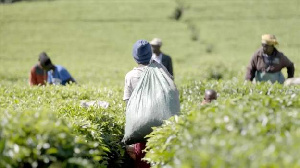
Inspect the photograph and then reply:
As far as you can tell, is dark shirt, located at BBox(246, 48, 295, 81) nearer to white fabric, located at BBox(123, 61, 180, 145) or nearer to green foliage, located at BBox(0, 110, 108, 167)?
white fabric, located at BBox(123, 61, 180, 145)

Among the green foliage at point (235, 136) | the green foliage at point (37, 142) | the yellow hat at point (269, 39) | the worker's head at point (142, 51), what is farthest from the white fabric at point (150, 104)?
the yellow hat at point (269, 39)

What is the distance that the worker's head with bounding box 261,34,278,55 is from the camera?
10.2 metres

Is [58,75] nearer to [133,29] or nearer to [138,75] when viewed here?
[138,75]

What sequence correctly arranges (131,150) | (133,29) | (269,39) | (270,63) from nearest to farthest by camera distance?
(131,150), (269,39), (270,63), (133,29)

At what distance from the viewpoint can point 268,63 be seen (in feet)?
34.8

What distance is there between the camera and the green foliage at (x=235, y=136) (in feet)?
11.7

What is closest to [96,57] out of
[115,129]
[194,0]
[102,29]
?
[102,29]

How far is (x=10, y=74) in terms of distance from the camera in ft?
67.3

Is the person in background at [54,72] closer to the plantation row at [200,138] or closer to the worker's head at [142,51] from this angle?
the worker's head at [142,51]

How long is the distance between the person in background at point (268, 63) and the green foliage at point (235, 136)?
5.16 meters

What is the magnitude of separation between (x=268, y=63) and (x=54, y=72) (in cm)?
415

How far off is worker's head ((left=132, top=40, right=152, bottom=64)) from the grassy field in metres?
19.5

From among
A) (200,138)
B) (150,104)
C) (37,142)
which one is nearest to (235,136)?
(200,138)

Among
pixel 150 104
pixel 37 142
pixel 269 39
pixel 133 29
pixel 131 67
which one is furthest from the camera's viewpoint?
pixel 133 29
